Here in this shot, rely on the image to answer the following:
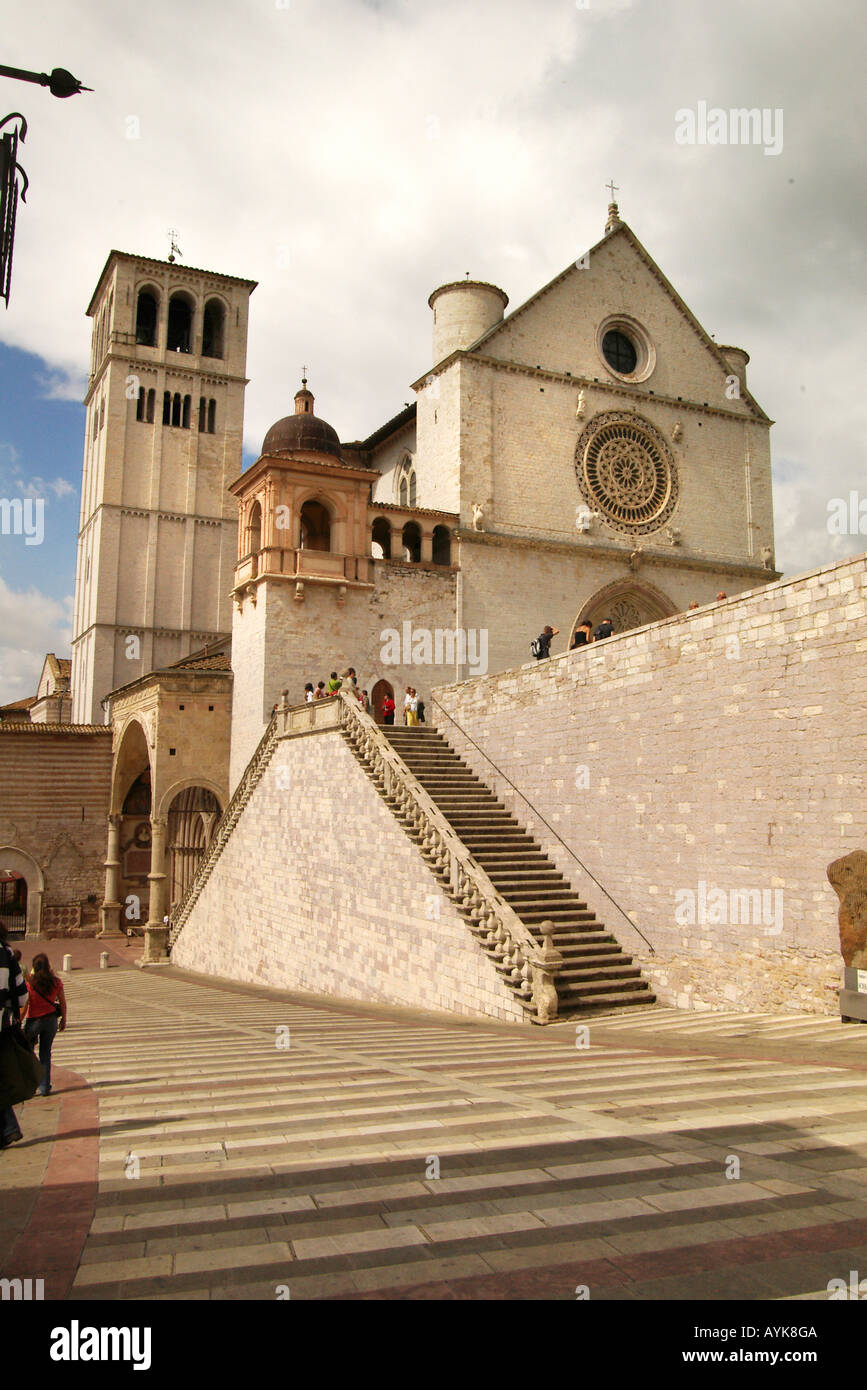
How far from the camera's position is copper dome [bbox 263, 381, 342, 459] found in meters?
29.7

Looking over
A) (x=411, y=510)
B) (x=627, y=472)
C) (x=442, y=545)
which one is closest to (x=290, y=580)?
(x=411, y=510)

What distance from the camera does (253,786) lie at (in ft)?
81.0

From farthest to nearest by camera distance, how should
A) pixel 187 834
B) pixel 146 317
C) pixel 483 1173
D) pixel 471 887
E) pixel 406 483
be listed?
1. pixel 146 317
2. pixel 187 834
3. pixel 406 483
4. pixel 471 887
5. pixel 483 1173

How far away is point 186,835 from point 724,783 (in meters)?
27.2

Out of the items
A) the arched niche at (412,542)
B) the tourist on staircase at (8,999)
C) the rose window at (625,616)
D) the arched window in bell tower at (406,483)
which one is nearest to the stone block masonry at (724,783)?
the tourist on staircase at (8,999)

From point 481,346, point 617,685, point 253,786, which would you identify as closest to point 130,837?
point 253,786

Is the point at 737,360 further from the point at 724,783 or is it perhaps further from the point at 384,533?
the point at 724,783

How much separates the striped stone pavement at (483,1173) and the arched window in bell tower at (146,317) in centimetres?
5005

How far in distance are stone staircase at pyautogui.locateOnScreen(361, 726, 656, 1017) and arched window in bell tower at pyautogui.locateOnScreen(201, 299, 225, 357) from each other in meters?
39.5

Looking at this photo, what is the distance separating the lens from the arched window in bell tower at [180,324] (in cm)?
5222

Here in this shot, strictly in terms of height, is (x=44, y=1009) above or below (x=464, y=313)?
below

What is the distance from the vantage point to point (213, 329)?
176 feet
